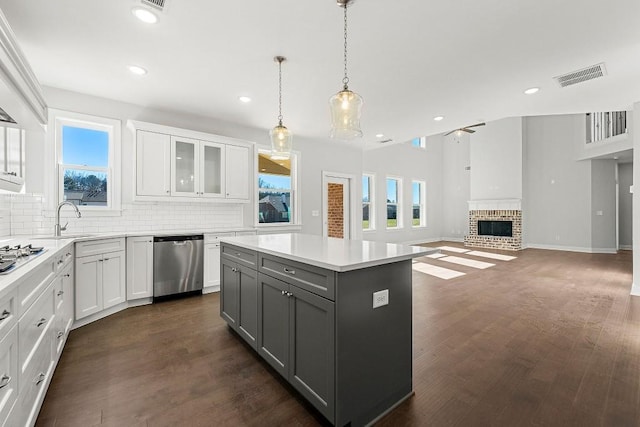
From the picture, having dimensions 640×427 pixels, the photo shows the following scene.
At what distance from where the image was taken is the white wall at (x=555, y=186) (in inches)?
331

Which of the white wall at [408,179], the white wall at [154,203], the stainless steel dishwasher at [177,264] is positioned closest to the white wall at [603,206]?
the white wall at [408,179]

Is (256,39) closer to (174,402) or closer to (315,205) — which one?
(174,402)

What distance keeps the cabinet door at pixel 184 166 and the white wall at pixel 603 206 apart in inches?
401

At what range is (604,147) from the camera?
761 cm

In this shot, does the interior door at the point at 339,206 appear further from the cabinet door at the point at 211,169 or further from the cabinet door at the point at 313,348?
the cabinet door at the point at 313,348

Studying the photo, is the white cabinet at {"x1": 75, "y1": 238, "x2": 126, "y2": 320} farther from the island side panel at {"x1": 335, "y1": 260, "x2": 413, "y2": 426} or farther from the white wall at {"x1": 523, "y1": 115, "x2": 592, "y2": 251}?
the white wall at {"x1": 523, "y1": 115, "x2": 592, "y2": 251}

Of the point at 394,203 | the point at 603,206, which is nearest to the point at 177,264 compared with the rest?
the point at 394,203

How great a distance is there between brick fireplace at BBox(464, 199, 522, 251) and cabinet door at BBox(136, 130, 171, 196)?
9.13 metres

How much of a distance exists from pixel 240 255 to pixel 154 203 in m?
2.48

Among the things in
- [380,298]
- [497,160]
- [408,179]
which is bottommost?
[380,298]

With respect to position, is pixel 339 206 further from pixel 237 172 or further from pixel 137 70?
pixel 137 70

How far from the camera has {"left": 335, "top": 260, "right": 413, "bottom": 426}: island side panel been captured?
160 centimetres

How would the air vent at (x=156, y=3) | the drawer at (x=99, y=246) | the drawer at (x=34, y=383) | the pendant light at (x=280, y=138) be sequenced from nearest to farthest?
1. the drawer at (x=34, y=383)
2. the air vent at (x=156, y=3)
3. the pendant light at (x=280, y=138)
4. the drawer at (x=99, y=246)

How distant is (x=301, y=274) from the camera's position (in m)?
1.85
